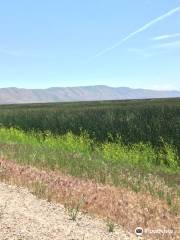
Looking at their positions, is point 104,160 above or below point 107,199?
below

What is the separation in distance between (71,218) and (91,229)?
696 millimetres

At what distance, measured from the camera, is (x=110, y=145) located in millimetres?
29469

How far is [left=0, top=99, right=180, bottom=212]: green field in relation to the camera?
1630 cm

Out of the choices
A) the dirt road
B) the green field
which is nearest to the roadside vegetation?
the green field

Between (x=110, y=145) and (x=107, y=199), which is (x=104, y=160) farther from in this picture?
(x=107, y=199)

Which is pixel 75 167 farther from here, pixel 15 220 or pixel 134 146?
pixel 134 146

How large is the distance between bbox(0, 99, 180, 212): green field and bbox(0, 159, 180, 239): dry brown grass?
1.81m

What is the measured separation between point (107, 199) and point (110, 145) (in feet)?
60.8

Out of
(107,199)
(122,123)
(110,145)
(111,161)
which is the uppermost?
(122,123)

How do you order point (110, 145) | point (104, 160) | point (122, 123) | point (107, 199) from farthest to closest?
point (122, 123)
point (110, 145)
point (104, 160)
point (107, 199)

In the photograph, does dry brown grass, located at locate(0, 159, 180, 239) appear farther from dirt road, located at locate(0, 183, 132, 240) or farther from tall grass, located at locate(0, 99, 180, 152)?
tall grass, located at locate(0, 99, 180, 152)

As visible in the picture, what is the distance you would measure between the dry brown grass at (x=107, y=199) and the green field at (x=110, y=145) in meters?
1.81

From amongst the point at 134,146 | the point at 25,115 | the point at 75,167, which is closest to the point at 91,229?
the point at 75,167

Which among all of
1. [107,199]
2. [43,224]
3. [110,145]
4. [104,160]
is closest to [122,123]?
[110,145]
